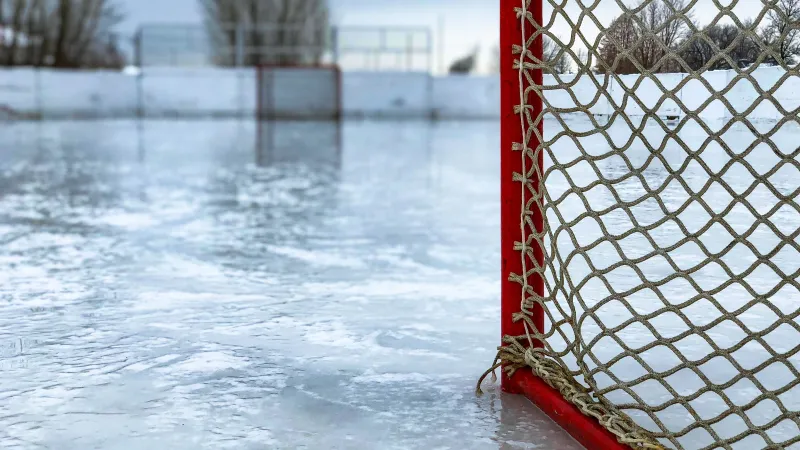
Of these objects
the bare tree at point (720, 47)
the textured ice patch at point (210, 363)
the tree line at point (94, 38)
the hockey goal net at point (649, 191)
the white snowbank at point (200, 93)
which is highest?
the tree line at point (94, 38)

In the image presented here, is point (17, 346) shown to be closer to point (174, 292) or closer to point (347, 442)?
point (174, 292)

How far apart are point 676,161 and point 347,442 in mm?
644

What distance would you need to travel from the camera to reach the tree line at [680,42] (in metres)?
1.16

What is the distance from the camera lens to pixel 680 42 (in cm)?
128

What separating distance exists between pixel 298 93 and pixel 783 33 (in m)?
14.2

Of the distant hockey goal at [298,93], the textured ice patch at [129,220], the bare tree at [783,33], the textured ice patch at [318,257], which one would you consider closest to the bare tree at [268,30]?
the distant hockey goal at [298,93]

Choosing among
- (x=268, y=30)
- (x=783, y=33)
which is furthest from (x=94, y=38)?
(x=783, y=33)

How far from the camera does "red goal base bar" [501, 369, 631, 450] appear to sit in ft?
4.42

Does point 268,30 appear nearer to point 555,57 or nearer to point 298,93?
point 298,93

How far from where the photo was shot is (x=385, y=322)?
2080 mm

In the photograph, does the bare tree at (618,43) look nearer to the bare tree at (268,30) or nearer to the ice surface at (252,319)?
the ice surface at (252,319)

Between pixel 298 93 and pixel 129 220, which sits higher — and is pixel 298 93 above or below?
above

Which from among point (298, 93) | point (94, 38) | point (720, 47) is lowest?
point (720, 47)

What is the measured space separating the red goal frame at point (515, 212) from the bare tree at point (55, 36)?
16.3 m
